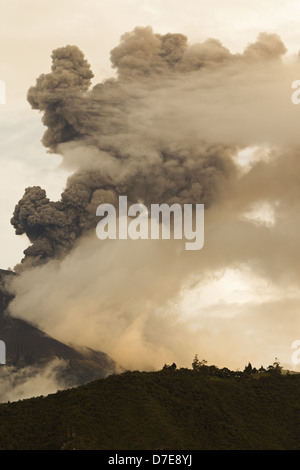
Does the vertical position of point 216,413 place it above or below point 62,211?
below

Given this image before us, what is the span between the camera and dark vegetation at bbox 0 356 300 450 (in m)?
68.4

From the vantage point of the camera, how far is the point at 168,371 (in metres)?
84.2

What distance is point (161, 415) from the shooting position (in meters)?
72.8

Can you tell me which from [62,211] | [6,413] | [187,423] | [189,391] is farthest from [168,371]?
[62,211]

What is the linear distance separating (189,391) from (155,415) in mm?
8094

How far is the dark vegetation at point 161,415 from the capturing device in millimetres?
68438

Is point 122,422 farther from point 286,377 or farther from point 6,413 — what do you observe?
point 286,377
